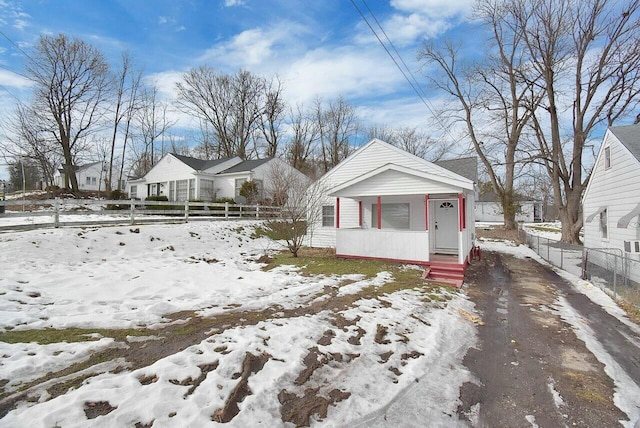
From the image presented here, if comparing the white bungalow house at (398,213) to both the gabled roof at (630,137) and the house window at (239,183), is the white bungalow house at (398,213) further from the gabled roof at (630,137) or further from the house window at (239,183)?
the house window at (239,183)

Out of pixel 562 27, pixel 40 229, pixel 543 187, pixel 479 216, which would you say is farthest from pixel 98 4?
pixel 479 216

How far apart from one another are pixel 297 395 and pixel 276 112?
38.2 meters

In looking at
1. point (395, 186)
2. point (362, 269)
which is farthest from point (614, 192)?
point (362, 269)

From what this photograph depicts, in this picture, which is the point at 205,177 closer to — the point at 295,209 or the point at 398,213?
the point at 295,209

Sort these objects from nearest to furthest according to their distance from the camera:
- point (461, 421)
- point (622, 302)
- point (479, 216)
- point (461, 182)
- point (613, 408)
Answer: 1. point (461, 421)
2. point (613, 408)
3. point (622, 302)
4. point (461, 182)
5. point (479, 216)

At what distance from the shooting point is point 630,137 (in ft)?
36.4

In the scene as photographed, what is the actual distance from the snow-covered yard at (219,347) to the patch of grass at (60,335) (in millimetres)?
38

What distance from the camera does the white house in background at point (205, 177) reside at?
24.7 metres

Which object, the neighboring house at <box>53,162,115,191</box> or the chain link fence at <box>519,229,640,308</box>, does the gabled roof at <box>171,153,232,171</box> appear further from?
the neighboring house at <box>53,162,115,191</box>

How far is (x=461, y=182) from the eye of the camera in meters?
10.0

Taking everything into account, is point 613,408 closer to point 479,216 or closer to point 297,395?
point 297,395

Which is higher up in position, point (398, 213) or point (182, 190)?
point (182, 190)

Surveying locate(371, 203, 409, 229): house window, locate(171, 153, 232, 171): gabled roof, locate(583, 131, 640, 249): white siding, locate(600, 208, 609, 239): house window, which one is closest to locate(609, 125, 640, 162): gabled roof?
locate(583, 131, 640, 249): white siding

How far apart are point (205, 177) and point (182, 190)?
2.40 meters
